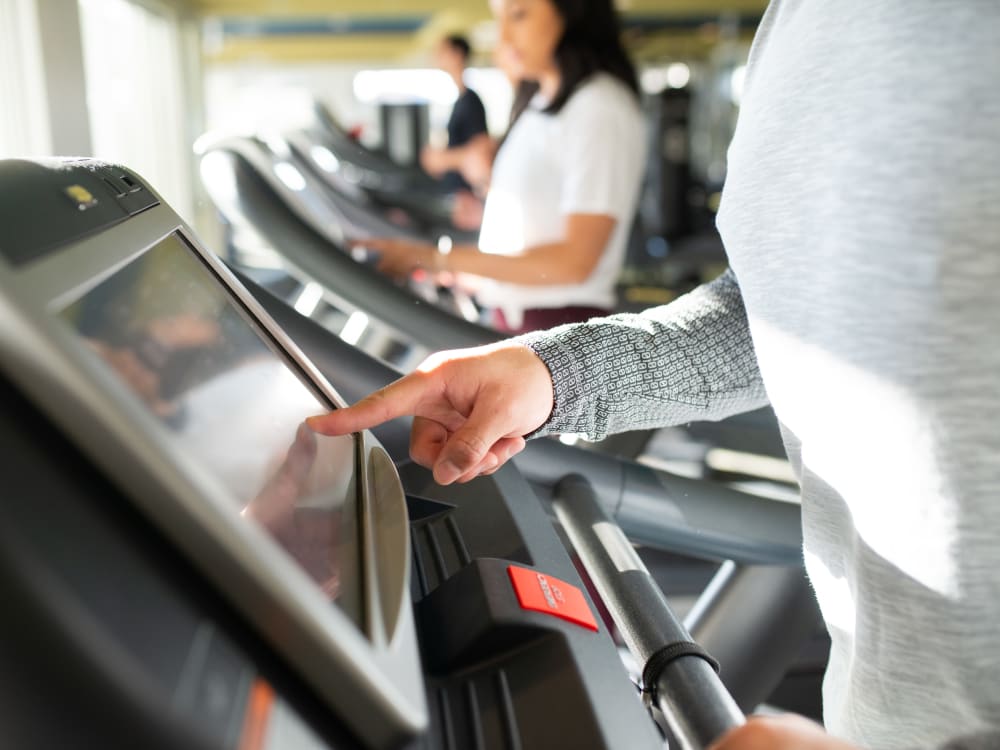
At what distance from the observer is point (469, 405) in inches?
30.5

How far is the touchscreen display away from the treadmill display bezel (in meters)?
0.03

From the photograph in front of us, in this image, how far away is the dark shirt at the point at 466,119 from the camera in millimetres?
4332

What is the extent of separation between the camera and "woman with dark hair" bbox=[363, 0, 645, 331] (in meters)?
1.74

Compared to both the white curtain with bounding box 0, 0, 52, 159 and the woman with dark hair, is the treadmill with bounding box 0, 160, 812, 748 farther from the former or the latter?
the white curtain with bounding box 0, 0, 52, 159

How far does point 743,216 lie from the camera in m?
0.76

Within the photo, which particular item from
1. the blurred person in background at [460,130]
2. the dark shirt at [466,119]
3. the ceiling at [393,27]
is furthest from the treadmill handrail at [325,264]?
the ceiling at [393,27]

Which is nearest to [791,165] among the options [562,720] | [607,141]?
[562,720]

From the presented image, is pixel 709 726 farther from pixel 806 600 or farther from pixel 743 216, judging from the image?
pixel 806 600

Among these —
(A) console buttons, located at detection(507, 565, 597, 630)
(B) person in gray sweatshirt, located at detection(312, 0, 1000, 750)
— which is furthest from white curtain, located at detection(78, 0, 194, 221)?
(A) console buttons, located at detection(507, 565, 597, 630)

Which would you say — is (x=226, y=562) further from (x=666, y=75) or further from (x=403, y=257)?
(x=666, y=75)

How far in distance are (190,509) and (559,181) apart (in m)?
1.57

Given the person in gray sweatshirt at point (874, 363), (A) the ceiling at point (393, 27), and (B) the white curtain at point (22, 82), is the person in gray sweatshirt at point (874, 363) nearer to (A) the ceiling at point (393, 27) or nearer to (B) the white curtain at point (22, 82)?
(B) the white curtain at point (22, 82)

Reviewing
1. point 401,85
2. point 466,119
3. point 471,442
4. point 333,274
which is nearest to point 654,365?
point 471,442

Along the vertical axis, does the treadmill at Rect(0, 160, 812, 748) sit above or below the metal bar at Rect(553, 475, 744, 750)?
above
